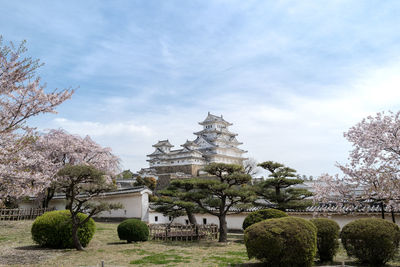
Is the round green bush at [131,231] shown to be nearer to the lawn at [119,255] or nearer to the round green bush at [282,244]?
the lawn at [119,255]

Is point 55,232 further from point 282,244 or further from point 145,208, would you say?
point 145,208

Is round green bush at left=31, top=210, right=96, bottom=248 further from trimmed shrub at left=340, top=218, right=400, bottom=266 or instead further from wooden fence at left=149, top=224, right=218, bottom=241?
trimmed shrub at left=340, top=218, right=400, bottom=266

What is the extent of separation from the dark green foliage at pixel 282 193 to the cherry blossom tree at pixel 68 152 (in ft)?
35.5

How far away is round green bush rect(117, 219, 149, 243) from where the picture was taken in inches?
504

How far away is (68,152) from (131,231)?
34.1ft

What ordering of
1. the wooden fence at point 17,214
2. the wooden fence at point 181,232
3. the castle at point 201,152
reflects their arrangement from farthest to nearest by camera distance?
the castle at point 201,152 < the wooden fence at point 17,214 < the wooden fence at point 181,232

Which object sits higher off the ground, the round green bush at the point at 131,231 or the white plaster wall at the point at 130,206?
the white plaster wall at the point at 130,206

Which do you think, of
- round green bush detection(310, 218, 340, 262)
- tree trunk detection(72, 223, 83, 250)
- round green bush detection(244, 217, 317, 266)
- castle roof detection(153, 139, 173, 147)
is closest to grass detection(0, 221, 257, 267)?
A: tree trunk detection(72, 223, 83, 250)

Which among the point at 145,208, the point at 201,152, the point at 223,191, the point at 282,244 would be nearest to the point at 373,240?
the point at 282,244

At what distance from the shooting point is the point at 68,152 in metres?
20.7

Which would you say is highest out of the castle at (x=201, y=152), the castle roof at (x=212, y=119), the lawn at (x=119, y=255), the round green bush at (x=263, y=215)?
the castle roof at (x=212, y=119)

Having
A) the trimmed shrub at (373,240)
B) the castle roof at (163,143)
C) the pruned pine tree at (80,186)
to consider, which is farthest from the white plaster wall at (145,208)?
the castle roof at (163,143)

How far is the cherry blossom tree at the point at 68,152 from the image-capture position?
20084 millimetres

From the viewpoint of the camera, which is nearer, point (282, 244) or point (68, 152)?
point (282, 244)
